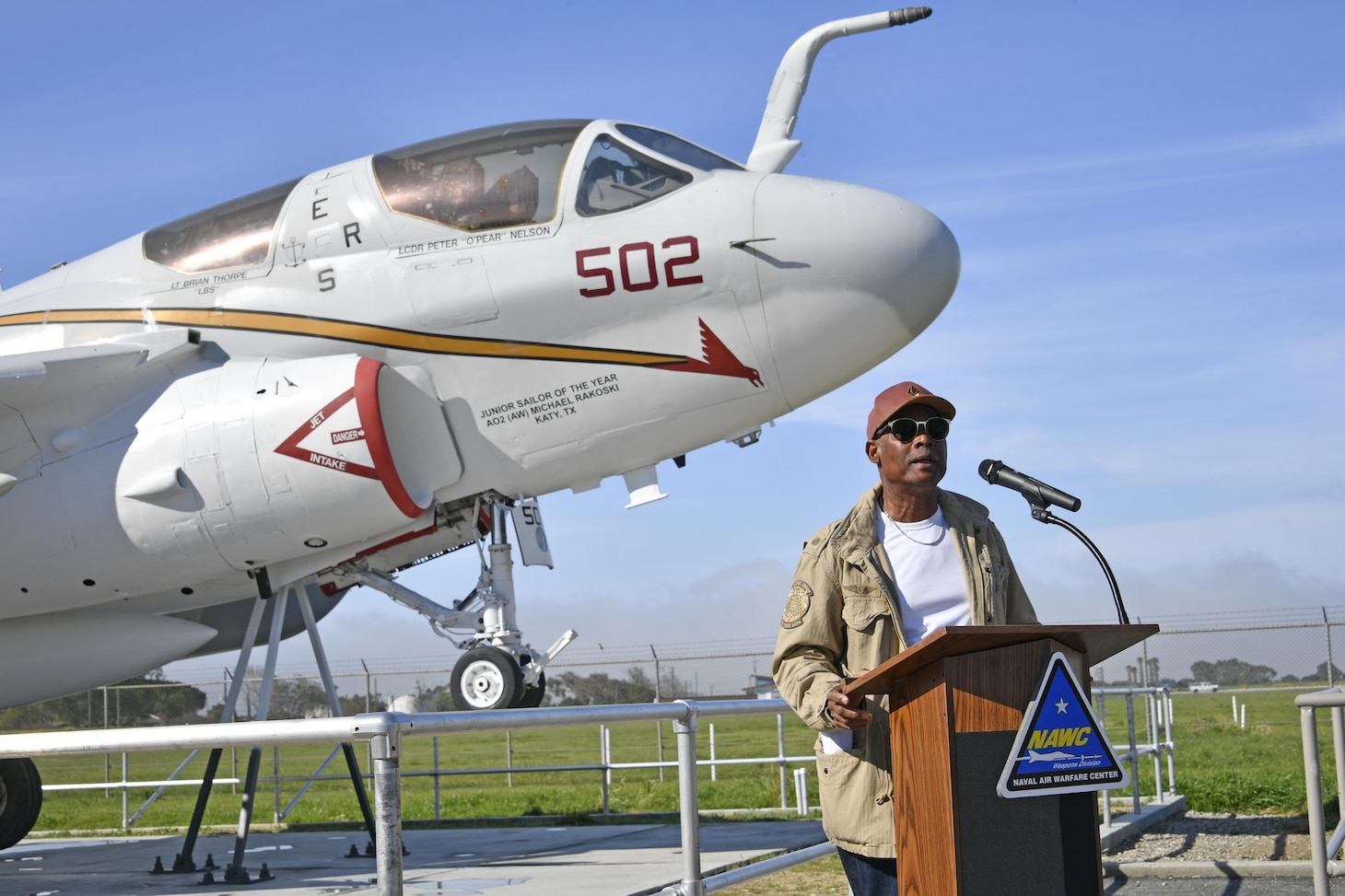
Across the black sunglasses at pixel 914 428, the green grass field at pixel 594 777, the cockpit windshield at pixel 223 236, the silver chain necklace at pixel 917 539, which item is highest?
the cockpit windshield at pixel 223 236

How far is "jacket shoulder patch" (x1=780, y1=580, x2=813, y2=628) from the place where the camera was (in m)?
3.37

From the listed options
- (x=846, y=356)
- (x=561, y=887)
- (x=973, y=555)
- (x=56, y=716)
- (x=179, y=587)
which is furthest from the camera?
(x=56, y=716)

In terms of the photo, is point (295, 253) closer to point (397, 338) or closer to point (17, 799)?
point (397, 338)

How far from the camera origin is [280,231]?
8.75m

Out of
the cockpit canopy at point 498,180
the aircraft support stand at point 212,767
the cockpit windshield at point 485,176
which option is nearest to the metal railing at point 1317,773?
the cockpit canopy at point 498,180

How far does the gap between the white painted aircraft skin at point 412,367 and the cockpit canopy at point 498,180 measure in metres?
0.05

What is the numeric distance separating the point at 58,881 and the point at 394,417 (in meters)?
3.59

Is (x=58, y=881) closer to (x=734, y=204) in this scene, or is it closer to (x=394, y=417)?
(x=394, y=417)

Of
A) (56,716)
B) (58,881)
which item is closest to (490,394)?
(58,881)

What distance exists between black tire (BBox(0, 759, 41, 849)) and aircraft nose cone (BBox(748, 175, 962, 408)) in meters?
6.34

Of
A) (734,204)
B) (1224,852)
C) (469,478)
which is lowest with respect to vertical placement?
(1224,852)

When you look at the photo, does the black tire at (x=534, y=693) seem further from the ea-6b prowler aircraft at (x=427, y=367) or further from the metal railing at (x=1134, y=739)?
the metal railing at (x=1134, y=739)

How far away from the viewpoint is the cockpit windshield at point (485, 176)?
844cm

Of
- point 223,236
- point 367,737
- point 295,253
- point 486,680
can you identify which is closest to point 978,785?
point 367,737
